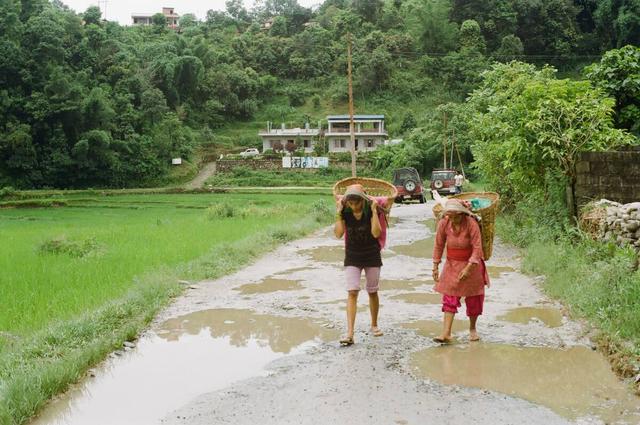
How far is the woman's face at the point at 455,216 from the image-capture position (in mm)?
5842

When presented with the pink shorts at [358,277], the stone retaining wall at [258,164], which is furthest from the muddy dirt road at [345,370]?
the stone retaining wall at [258,164]

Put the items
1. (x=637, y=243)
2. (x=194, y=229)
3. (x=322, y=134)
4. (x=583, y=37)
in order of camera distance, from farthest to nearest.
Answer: (x=583, y=37), (x=322, y=134), (x=194, y=229), (x=637, y=243)

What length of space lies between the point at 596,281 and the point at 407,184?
2116 cm

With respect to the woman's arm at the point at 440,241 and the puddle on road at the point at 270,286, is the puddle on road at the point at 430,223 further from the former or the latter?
the woman's arm at the point at 440,241

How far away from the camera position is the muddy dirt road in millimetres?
4273

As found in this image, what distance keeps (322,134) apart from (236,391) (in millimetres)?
53660

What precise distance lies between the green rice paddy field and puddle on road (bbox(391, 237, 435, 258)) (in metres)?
3.76

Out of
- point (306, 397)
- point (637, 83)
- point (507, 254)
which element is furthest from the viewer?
point (637, 83)

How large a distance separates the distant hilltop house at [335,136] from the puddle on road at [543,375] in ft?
168

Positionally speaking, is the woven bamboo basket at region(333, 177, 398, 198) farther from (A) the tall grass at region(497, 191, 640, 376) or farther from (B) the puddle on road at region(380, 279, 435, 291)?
(A) the tall grass at region(497, 191, 640, 376)

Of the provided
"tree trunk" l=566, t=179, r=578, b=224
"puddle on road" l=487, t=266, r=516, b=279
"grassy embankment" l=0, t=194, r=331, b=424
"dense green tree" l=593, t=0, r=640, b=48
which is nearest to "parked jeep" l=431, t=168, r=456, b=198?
"grassy embankment" l=0, t=194, r=331, b=424

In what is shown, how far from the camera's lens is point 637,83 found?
1305cm

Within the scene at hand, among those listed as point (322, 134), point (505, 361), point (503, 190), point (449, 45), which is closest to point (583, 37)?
point (449, 45)

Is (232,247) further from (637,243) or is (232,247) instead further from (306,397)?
(306,397)
